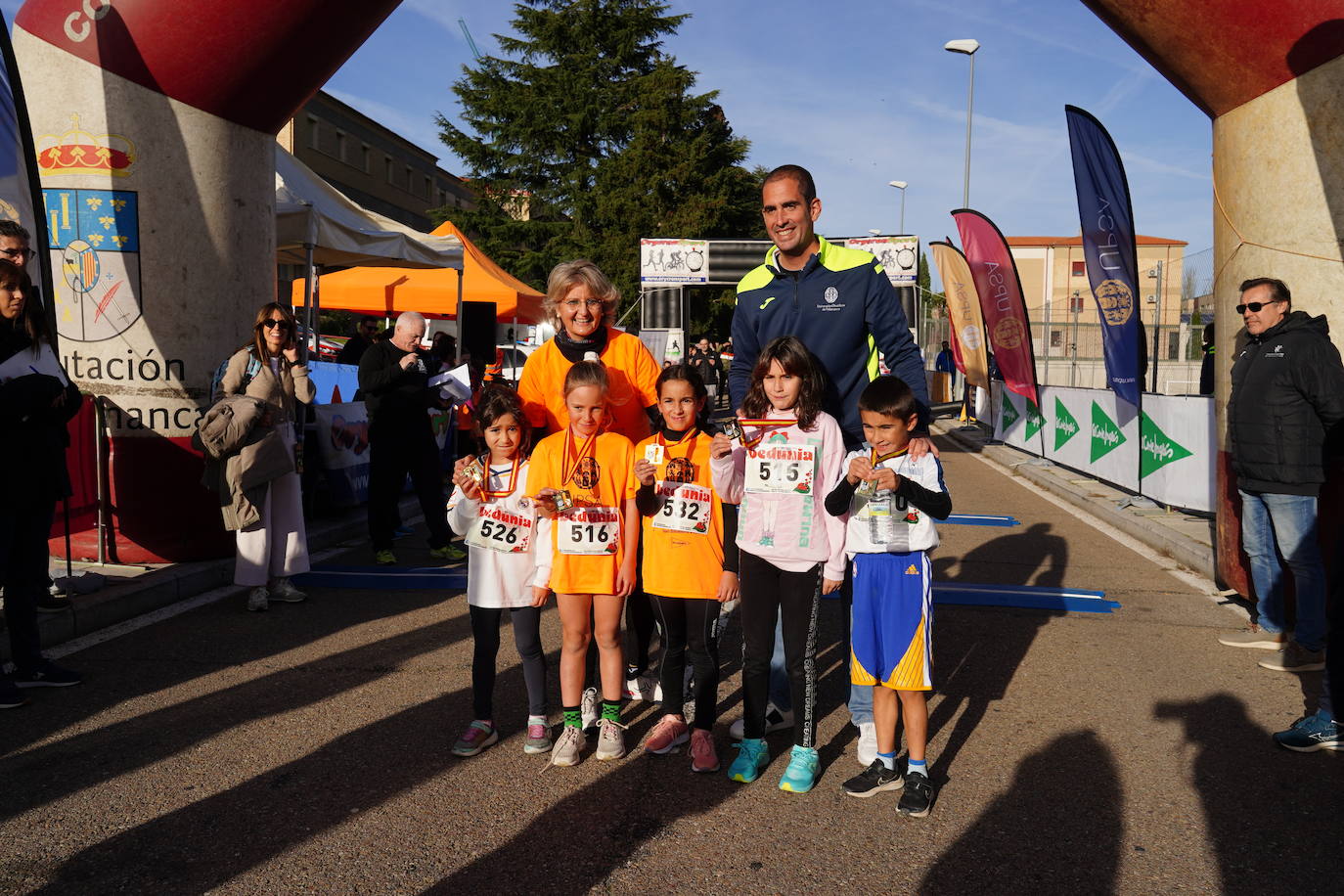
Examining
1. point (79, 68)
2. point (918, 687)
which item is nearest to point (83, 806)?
point (918, 687)

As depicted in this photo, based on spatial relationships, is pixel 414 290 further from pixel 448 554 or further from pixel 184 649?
pixel 184 649

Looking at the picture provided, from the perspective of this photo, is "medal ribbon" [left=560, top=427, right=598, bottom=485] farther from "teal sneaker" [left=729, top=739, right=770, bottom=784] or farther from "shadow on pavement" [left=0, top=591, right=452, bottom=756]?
"shadow on pavement" [left=0, top=591, right=452, bottom=756]

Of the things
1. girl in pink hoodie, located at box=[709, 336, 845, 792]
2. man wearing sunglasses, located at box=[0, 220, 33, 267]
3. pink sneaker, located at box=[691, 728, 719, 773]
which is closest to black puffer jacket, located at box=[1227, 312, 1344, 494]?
girl in pink hoodie, located at box=[709, 336, 845, 792]

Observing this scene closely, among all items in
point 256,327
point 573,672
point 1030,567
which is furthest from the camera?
point 1030,567

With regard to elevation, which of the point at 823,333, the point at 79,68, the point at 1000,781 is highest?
the point at 79,68

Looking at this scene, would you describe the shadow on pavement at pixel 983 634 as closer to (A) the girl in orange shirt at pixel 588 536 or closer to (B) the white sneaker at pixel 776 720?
(B) the white sneaker at pixel 776 720

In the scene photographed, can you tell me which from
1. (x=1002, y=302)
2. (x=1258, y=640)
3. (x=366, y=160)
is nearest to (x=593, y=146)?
(x=366, y=160)

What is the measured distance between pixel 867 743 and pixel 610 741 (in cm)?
97

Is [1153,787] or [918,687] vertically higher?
[918,687]

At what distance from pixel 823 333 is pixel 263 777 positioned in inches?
104

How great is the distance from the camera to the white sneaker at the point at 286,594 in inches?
253

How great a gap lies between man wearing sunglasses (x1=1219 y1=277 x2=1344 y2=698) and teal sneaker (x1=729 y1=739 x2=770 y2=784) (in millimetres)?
3080

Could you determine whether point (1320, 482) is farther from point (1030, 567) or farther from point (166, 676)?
point (166, 676)

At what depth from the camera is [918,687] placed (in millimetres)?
3494
